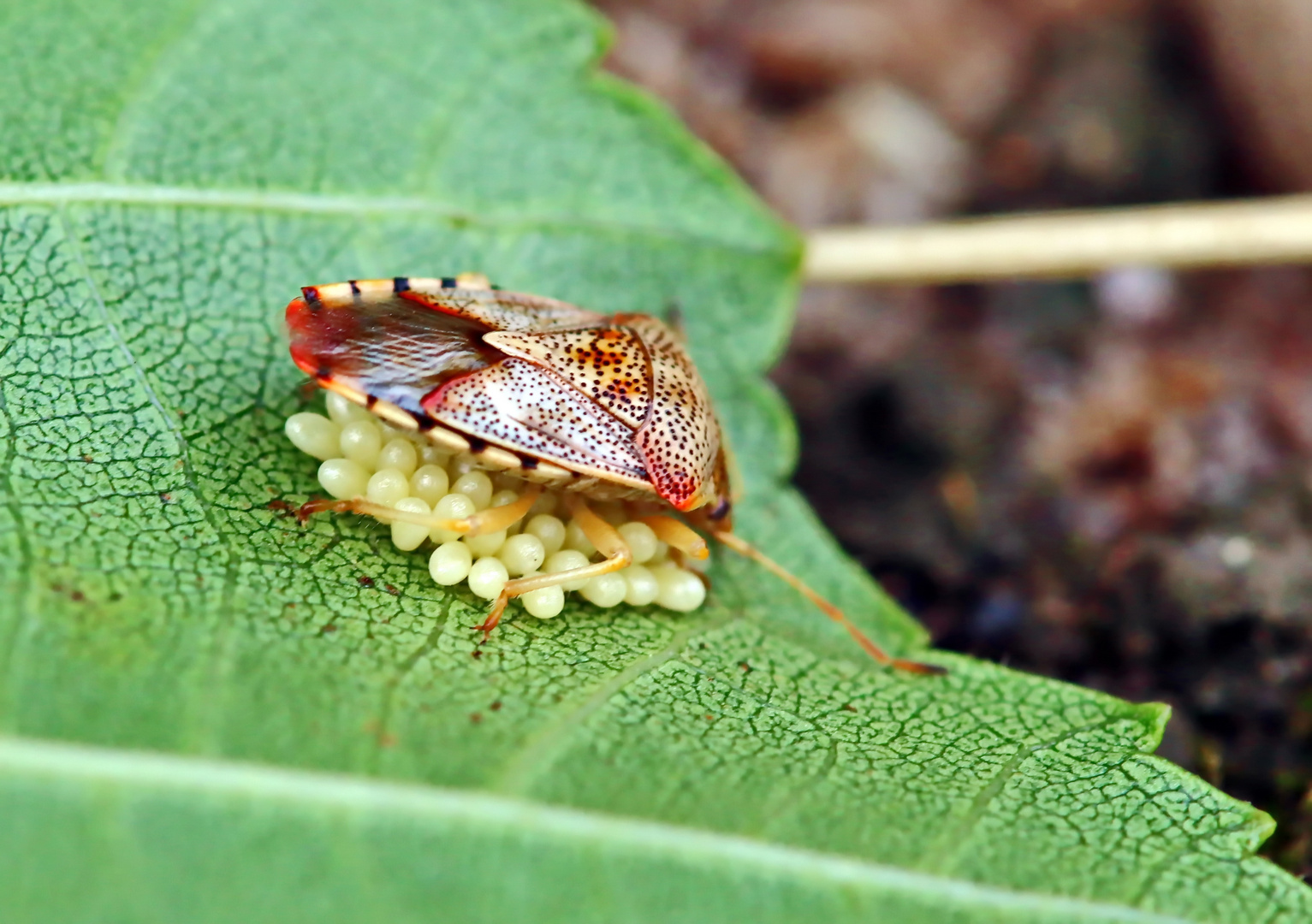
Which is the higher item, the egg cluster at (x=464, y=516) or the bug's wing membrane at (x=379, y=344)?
the bug's wing membrane at (x=379, y=344)

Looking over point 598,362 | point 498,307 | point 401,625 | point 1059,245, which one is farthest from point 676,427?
point 1059,245

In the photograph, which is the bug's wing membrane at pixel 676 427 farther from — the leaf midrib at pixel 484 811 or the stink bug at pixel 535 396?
the leaf midrib at pixel 484 811

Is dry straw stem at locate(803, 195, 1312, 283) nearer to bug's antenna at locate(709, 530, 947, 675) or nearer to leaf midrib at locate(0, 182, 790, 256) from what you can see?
leaf midrib at locate(0, 182, 790, 256)

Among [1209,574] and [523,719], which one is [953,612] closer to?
[1209,574]

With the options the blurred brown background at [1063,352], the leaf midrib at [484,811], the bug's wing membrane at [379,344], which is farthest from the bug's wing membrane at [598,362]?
the blurred brown background at [1063,352]

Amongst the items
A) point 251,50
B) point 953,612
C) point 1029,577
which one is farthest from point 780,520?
point 251,50

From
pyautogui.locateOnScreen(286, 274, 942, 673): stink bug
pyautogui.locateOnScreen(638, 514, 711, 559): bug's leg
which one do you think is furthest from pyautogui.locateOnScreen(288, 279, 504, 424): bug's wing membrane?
pyautogui.locateOnScreen(638, 514, 711, 559): bug's leg
